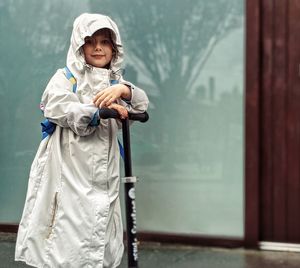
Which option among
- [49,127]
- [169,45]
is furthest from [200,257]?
[49,127]

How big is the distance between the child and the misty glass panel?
6.00ft

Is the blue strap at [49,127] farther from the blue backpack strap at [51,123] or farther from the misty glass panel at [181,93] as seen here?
the misty glass panel at [181,93]

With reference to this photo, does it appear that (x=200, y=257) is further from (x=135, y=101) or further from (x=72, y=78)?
(x=72, y=78)

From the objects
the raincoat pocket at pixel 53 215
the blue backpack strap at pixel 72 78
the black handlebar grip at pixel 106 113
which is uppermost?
the blue backpack strap at pixel 72 78

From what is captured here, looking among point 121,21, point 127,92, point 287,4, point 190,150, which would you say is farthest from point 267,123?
point 127,92

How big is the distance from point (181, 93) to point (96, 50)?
193 centimetres

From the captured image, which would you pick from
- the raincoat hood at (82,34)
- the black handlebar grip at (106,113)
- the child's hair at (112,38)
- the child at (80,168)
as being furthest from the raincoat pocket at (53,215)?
the child's hair at (112,38)

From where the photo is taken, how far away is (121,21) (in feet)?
16.3

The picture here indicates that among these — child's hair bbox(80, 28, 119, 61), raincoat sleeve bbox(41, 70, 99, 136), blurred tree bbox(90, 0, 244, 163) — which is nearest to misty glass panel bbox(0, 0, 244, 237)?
Answer: blurred tree bbox(90, 0, 244, 163)

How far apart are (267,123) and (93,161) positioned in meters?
2.21

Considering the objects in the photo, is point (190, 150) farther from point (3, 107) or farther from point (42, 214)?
point (42, 214)

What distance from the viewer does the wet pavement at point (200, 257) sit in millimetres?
4367

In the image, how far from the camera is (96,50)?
307 cm

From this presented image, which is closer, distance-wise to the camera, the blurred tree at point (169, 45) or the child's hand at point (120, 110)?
the child's hand at point (120, 110)
